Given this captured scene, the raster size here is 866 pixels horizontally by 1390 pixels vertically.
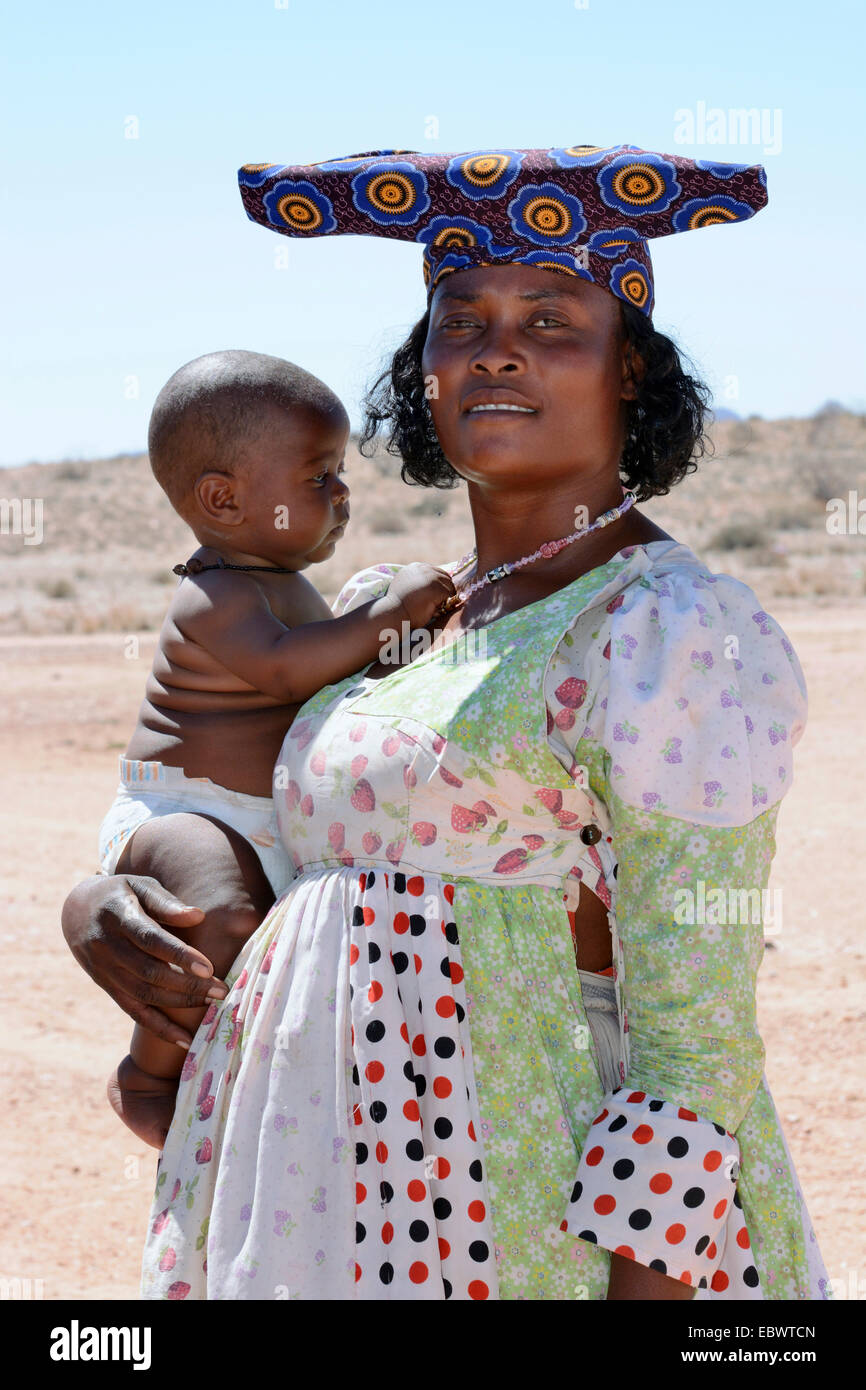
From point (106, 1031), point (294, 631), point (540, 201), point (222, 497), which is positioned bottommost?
point (106, 1031)

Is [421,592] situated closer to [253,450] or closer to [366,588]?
[366,588]

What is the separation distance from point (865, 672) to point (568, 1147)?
13.5 meters

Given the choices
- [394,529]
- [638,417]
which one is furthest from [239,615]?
[394,529]

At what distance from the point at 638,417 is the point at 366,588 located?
545 millimetres

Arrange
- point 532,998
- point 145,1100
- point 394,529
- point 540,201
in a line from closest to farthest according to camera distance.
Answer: point 532,998 < point 540,201 < point 145,1100 < point 394,529

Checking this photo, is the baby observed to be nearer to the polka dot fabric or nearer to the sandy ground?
the polka dot fabric

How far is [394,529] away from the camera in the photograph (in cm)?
3203

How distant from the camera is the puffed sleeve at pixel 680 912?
6.09 ft

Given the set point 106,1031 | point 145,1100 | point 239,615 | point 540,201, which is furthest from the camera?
point 106,1031

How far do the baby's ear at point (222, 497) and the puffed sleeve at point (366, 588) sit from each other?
0.23m

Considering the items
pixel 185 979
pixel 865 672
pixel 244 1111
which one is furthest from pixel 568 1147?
pixel 865 672

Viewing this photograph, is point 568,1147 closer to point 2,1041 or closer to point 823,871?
point 2,1041

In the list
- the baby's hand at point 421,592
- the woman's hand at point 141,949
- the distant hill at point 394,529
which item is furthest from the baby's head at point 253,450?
the distant hill at point 394,529

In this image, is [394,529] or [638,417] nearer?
[638,417]
